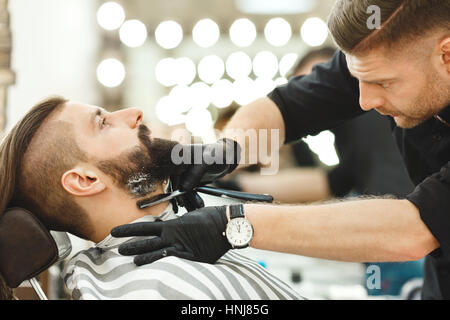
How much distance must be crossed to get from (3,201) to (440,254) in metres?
1.22

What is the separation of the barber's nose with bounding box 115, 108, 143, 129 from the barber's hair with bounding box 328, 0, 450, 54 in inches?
27.2

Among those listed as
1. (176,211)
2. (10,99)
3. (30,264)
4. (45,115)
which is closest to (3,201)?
(30,264)

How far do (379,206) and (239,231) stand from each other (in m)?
0.39

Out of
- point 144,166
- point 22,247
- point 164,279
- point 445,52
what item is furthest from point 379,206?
point 22,247

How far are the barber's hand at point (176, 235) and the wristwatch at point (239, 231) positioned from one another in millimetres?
17

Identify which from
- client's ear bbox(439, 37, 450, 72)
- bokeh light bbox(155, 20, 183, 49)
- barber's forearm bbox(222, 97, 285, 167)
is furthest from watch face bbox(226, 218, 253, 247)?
bokeh light bbox(155, 20, 183, 49)

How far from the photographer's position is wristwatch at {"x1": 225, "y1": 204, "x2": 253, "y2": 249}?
1.34 metres

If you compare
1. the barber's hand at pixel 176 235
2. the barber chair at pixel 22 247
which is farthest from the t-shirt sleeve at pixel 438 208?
the barber chair at pixel 22 247

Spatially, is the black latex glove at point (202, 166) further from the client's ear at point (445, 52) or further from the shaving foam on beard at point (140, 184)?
the client's ear at point (445, 52)

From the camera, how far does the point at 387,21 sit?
58.5 inches

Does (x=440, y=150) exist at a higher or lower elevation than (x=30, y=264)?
higher
